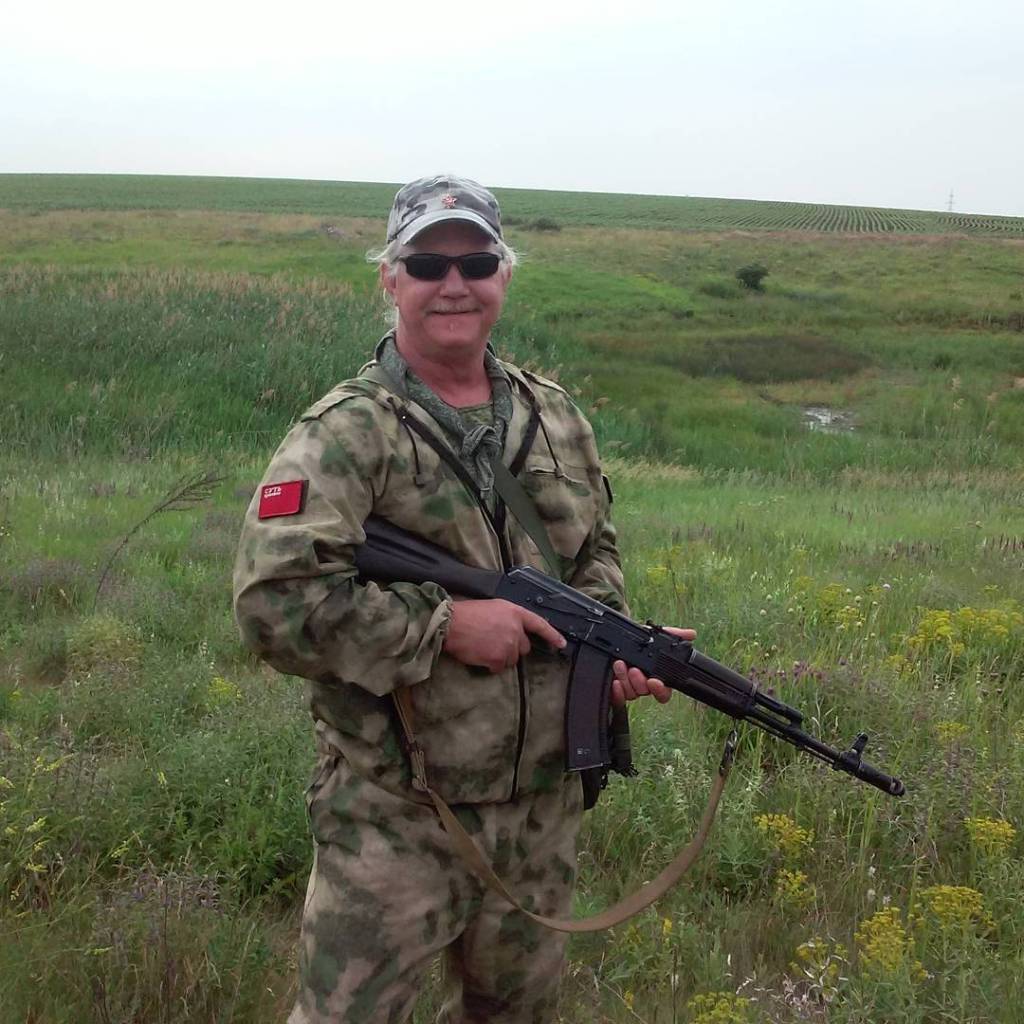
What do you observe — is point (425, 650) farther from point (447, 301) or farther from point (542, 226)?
point (542, 226)

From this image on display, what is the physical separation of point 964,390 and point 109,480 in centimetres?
1783

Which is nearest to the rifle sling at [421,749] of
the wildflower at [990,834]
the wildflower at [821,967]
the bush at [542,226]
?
the wildflower at [821,967]

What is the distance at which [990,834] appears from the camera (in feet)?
10.0

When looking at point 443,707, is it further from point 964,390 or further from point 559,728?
point 964,390

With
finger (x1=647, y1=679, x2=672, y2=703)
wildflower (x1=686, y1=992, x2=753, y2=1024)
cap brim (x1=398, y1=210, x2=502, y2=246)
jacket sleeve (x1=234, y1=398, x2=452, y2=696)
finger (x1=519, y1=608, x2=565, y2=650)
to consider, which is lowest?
wildflower (x1=686, y1=992, x2=753, y2=1024)

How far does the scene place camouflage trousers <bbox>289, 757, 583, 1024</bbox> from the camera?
198cm

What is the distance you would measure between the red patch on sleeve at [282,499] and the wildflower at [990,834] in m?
2.27

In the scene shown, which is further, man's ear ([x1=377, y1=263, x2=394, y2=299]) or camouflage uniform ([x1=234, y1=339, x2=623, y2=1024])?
man's ear ([x1=377, y1=263, x2=394, y2=299])

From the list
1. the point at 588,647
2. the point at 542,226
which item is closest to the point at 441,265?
the point at 588,647

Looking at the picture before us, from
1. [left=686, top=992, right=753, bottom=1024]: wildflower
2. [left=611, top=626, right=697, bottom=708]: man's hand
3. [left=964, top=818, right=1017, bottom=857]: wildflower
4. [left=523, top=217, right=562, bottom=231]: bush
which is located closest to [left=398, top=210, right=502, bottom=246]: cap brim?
[left=611, top=626, right=697, bottom=708]: man's hand

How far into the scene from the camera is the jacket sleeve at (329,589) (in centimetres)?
185

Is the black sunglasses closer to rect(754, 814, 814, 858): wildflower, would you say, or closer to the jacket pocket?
the jacket pocket

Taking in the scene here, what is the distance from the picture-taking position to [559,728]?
2178mm

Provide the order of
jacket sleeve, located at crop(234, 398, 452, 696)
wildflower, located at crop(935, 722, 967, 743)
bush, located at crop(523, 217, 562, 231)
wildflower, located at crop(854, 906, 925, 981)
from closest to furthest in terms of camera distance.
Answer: jacket sleeve, located at crop(234, 398, 452, 696) → wildflower, located at crop(854, 906, 925, 981) → wildflower, located at crop(935, 722, 967, 743) → bush, located at crop(523, 217, 562, 231)
